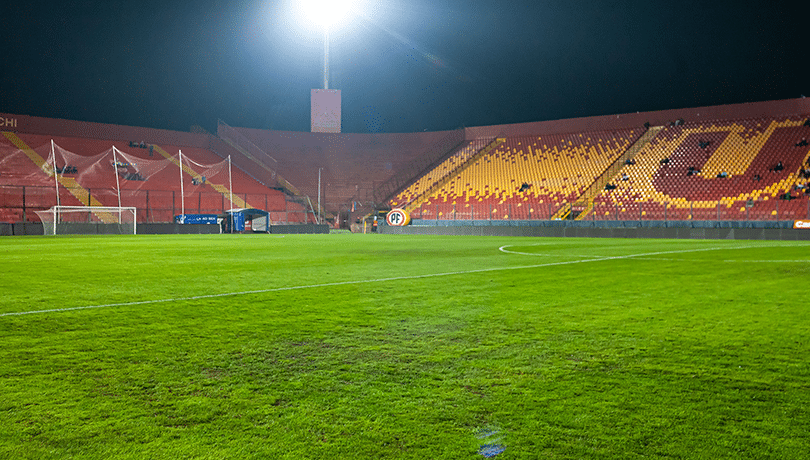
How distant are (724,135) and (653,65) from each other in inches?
293

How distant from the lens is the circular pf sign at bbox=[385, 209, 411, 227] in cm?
4226

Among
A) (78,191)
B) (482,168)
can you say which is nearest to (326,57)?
(482,168)

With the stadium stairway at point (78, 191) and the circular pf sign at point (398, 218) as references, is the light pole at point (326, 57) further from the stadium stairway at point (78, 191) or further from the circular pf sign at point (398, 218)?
the stadium stairway at point (78, 191)

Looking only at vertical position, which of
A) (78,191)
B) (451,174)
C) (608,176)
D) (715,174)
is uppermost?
(451,174)

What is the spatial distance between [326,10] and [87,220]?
81.0 feet

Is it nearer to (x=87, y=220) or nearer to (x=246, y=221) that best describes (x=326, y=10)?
(x=246, y=221)

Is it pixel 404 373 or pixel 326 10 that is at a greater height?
pixel 326 10

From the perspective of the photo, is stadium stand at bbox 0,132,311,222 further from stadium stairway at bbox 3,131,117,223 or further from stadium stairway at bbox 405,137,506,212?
stadium stairway at bbox 405,137,506,212

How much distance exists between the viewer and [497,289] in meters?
7.67

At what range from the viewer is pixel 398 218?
4262cm

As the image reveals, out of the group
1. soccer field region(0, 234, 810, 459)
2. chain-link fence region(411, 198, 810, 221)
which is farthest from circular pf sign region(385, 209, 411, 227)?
soccer field region(0, 234, 810, 459)

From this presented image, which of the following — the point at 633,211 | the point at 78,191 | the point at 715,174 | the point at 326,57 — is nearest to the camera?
the point at 633,211

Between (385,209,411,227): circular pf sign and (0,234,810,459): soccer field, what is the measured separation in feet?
114

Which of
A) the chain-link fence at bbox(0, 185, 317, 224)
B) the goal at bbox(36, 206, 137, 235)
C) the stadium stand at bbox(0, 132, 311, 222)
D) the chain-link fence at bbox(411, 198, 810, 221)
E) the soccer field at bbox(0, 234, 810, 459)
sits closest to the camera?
the soccer field at bbox(0, 234, 810, 459)
